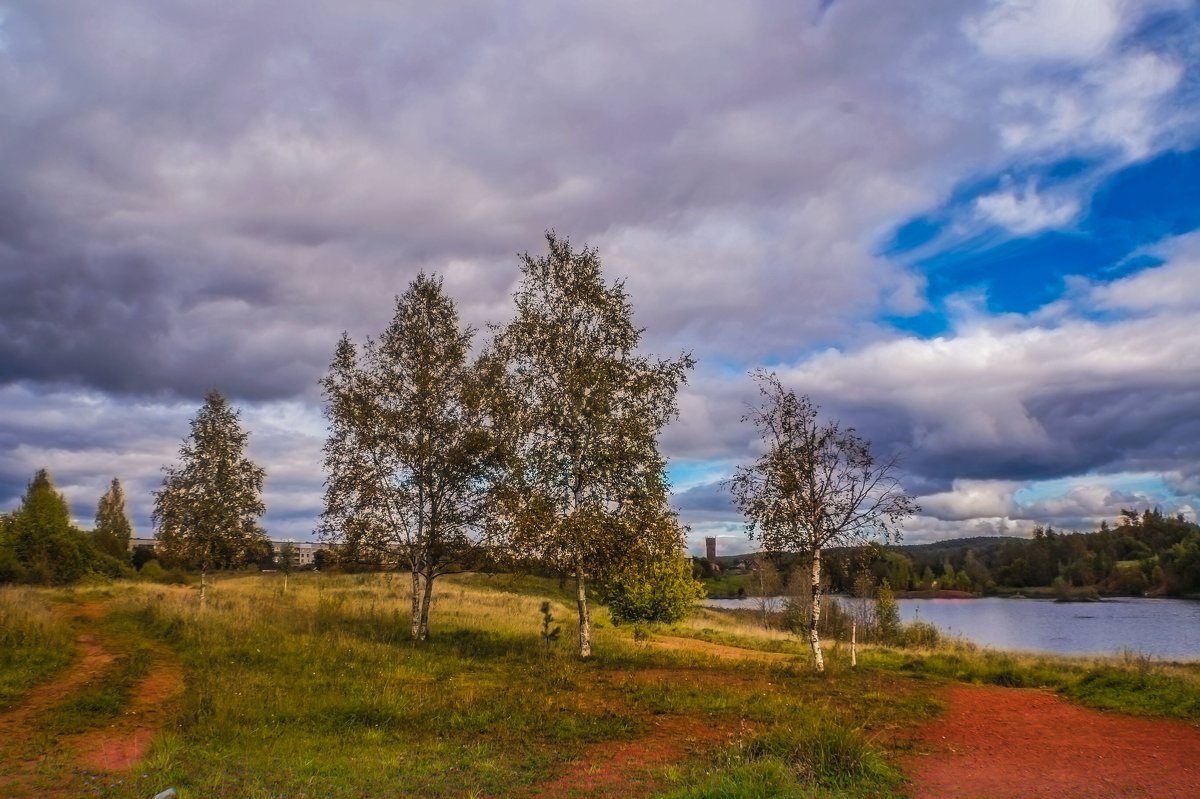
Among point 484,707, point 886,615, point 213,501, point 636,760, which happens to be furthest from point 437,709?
point 886,615

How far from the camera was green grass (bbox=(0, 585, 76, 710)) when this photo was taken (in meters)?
14.8

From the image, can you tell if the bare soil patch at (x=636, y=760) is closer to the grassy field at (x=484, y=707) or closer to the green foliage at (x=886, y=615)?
the grassy field at (x=484, y=707)

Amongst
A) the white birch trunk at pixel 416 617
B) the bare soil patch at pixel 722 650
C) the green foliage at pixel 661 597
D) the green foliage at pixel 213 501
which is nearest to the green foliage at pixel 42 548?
the green foliage at pixel 213 501

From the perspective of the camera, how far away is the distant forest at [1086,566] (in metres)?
109

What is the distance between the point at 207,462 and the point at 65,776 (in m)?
27.8

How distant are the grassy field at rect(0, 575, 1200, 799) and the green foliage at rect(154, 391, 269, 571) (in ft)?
23.0

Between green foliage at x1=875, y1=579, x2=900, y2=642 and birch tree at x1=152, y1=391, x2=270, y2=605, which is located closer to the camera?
birch tree at x1=152, y1=391, x2=270, y2=605

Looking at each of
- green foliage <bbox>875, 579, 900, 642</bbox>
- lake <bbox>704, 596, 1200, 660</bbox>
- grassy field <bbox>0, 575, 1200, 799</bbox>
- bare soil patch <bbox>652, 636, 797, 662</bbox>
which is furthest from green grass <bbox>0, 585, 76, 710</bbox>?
lake <bbox>704, 596, 1200, 660</bbox>

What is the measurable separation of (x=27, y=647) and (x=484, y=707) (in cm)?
1284

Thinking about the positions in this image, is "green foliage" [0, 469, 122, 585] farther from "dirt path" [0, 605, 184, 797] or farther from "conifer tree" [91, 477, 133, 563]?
"conifer tree" [91, 477, 133, 563]

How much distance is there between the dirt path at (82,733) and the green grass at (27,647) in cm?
35

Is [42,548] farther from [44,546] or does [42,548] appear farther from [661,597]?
[661,597]

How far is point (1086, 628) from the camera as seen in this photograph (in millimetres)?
62312

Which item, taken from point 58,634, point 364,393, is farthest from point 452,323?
point 58,634
